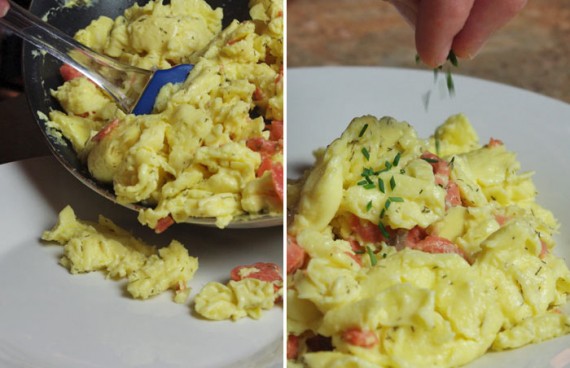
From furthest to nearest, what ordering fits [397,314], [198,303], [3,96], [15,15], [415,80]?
1. [3,96]
2. [415,80]
3. [15,15]
4. [198,303]
5. [397,314]

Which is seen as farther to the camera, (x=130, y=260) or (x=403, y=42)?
(x=403, y=42)

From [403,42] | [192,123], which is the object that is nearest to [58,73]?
[192,123]

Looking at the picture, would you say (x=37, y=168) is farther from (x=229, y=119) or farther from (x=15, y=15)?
(x=229, y=119)

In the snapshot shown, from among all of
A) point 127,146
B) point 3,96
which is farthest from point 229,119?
point 3,96

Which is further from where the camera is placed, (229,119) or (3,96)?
(3,96)

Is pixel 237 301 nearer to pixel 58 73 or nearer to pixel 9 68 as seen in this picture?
pixel 58 73

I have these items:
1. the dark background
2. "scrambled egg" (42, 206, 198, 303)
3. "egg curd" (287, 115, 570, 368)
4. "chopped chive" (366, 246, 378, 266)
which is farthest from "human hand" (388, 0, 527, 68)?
the dark background

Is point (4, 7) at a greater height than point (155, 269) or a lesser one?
greater
